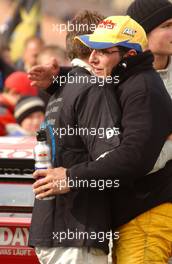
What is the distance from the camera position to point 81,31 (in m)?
4.34

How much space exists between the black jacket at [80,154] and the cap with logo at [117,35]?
178 millimetres

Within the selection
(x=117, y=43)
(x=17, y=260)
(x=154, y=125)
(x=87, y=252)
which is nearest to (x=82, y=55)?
(x=117, y=43)

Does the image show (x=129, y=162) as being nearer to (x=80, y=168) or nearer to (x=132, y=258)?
(x=80, y=168)

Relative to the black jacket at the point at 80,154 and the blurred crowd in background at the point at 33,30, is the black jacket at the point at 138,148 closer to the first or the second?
the black jacket at the point at 80,154

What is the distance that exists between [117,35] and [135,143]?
51 centimetres

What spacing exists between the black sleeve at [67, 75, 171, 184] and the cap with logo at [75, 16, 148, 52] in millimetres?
215

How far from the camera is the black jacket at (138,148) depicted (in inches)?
150

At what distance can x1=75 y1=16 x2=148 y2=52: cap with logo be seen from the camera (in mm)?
3969

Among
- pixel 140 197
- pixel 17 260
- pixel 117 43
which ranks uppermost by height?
pixel 117 43

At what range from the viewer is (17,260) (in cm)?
531

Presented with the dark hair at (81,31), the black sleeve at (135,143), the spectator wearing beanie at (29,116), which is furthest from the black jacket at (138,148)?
the spectator wearing beanie at (29,116)

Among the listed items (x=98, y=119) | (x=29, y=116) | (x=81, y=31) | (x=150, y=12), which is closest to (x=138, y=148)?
(x=98, y=119)

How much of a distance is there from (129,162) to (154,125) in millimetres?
196

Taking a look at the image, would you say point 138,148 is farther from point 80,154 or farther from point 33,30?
point 33,30
